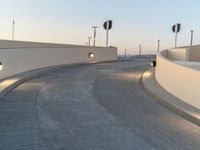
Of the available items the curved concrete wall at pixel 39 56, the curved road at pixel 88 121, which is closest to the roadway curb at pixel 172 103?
the curved road at pixel 88 121

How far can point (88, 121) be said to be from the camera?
7426 millimetres

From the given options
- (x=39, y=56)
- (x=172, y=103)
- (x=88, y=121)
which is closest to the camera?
(x=88, y=121)

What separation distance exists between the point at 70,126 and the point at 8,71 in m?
9.66

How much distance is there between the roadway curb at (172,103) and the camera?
8.12 meters

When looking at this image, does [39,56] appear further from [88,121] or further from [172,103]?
[88,121]

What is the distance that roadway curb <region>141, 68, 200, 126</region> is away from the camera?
8.12m

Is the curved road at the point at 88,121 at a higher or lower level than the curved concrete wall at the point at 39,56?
lower

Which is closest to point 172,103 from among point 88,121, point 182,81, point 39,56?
point 182,81

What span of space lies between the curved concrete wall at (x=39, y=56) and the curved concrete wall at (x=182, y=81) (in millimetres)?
7614

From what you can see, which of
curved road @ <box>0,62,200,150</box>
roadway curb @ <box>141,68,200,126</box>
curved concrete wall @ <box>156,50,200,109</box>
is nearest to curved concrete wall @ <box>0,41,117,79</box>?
curved road @ <box>0,62,200,150</box>

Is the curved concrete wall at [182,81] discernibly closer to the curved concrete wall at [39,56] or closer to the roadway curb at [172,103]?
the roadway curb at [172,103]

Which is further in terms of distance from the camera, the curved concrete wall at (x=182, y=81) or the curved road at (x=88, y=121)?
the curved concrete wall at (x=182, y=81)

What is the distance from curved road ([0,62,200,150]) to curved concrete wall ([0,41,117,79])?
4530mm

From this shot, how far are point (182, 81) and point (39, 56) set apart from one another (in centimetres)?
1011
